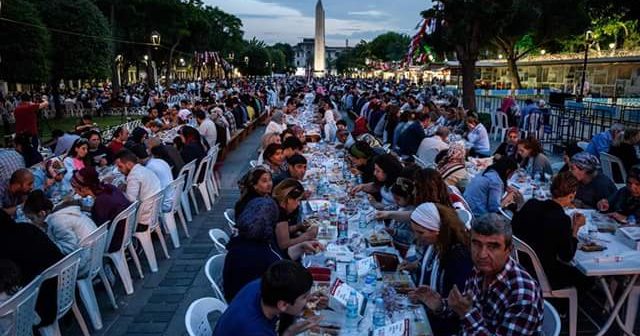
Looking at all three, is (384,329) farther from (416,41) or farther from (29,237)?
(416,41)

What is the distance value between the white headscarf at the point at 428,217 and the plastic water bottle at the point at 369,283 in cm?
57

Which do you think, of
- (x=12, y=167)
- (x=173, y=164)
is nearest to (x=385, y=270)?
(x=173, y=164)

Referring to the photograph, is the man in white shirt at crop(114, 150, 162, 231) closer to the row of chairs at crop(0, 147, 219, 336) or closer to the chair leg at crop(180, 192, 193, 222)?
the row of chairs at crop(0, 147, 219, 336)

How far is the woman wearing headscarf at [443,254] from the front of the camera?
3209 millimetres

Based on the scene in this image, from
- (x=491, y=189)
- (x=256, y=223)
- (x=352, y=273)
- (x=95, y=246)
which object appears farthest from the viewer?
(x=491, y=189)

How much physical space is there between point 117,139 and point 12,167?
2372 mm

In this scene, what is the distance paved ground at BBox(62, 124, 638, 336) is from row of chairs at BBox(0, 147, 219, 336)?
0.13 m

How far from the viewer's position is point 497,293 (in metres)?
2.78

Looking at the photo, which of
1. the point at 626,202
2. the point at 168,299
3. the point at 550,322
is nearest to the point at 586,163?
the point at 626,202

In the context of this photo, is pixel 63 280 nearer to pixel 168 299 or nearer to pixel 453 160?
pixel 168 299

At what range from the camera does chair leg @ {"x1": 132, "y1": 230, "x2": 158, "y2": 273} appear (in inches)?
242

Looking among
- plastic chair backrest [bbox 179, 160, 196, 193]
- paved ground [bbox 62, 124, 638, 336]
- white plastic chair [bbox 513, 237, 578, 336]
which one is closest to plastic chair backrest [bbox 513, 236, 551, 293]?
white plastic chair [bbox 513, 237, 578, 336]

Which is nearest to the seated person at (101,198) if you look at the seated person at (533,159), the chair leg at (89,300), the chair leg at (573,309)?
the chair leg at (89,300)

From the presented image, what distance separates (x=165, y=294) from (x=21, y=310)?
2435mm
